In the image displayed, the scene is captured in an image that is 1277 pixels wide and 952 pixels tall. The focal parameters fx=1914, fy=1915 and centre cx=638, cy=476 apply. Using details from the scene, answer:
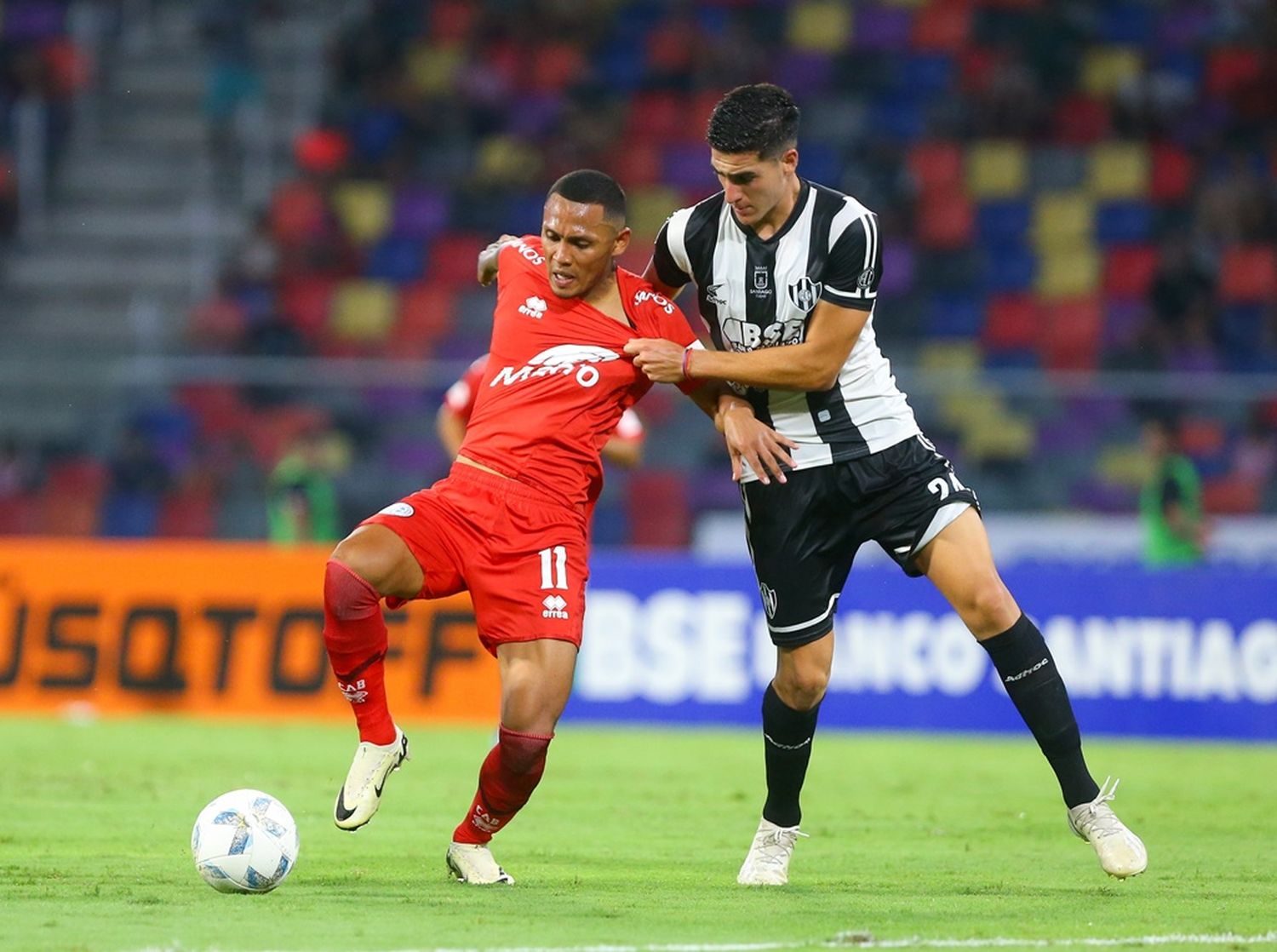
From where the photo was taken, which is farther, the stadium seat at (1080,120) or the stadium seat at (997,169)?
the stadium seat at (1080,120)

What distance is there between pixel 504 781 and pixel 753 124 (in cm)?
232

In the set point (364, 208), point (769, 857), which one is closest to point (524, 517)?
point (769, 857)

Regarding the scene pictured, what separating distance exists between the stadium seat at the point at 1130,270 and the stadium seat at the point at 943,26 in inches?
127

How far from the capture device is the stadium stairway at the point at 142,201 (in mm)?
19281

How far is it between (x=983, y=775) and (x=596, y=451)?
478 centimetres

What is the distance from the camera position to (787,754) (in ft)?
22.3

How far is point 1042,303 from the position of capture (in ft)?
61.8

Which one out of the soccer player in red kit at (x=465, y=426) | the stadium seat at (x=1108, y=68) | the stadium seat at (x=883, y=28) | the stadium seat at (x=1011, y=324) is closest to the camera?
the soccer player in red kit at (x=465, y=426)

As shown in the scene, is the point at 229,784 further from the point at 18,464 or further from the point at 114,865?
the point at 18,464

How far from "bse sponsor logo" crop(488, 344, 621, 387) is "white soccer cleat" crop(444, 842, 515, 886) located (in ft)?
5.36

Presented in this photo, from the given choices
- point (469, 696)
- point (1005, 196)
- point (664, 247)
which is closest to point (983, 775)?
Answer: point (469, 696)

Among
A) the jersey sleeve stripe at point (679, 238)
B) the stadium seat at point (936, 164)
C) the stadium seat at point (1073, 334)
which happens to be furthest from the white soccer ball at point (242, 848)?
the stadium seat at point (936, 164)

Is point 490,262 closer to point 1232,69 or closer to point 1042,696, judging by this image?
point 1042,696

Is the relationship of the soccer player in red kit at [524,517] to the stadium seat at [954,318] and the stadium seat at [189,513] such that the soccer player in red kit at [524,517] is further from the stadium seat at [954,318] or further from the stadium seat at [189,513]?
the stadium seat at [954,318]
